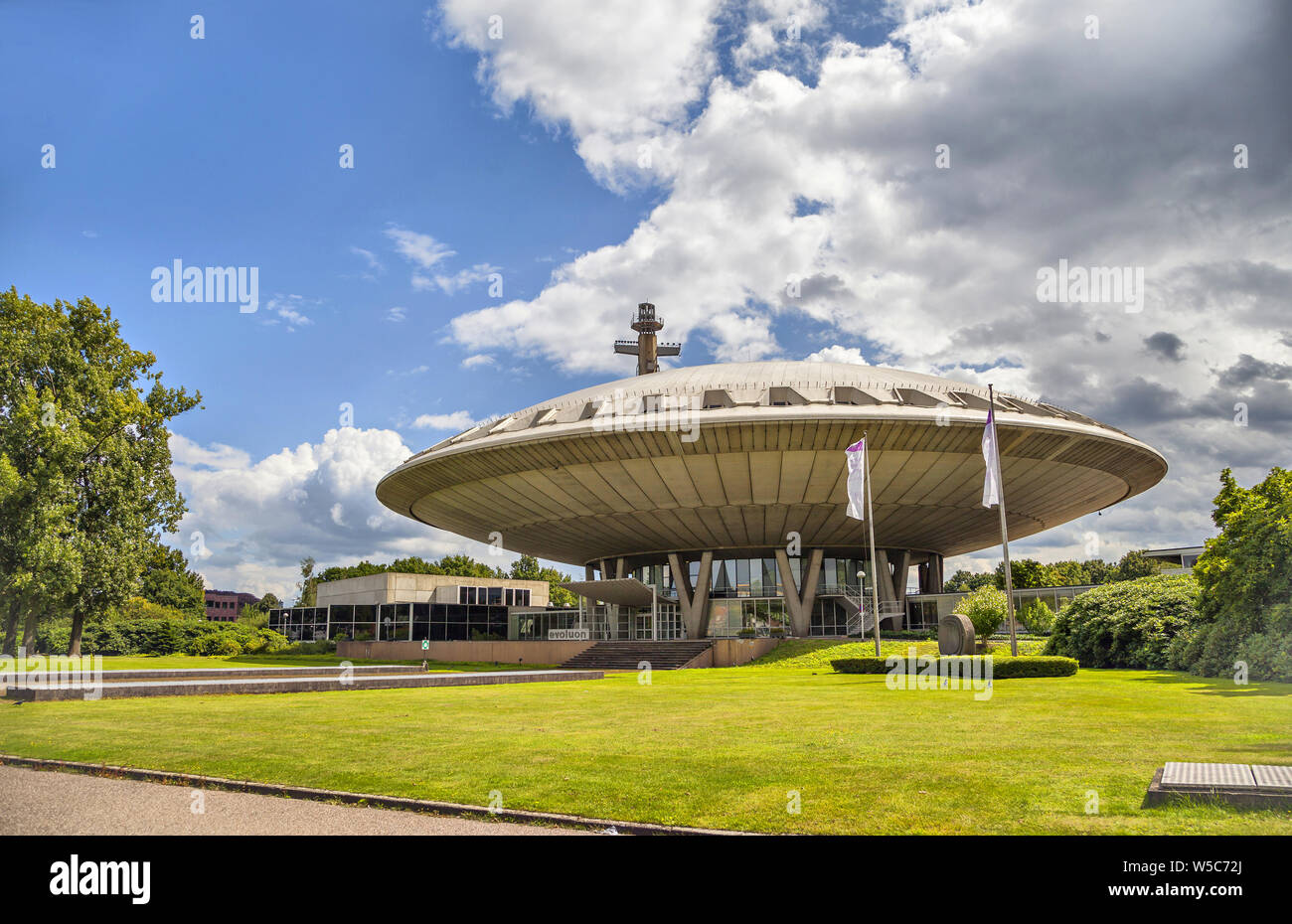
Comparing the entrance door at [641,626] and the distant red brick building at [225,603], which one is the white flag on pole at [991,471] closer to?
the entrance door at [641,626]

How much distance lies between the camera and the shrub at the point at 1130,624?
28375mm

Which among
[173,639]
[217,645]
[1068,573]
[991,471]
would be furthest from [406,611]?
[1068,573]

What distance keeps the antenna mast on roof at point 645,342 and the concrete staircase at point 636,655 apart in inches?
1958

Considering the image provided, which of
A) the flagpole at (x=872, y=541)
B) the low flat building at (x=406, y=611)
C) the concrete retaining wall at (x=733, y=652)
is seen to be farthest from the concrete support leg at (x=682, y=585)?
the low flat building at (x=406, y=611)

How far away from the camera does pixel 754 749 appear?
33.5ft

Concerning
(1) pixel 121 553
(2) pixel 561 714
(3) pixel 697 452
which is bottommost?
(2) pixel 561 714

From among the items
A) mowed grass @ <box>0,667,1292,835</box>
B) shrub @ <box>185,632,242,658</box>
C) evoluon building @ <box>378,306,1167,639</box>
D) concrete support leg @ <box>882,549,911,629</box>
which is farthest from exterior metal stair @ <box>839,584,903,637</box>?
shrub @ <box>185,632,242,658</box>

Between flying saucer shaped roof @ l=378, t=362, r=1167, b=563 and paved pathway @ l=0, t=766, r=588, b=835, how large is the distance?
2923cm
